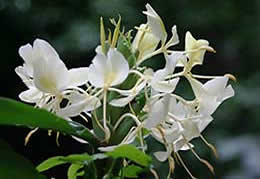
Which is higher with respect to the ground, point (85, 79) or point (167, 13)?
point (85, 79)

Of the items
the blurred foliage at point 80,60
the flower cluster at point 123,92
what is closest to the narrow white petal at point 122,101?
the flower cluster at point 123,92

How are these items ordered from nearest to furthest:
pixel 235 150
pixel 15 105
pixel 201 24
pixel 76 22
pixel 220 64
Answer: pixel 15 105, pixel 235 150, pixel 76 22, pixel 201 24, pixel 220 64

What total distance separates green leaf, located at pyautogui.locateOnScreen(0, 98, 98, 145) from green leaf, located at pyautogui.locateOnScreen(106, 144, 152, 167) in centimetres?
6

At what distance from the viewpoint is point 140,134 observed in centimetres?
59

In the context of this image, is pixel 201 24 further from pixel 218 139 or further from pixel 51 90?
pixel 51 90

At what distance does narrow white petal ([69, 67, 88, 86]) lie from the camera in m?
0.60

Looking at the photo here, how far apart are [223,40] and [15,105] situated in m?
1.74

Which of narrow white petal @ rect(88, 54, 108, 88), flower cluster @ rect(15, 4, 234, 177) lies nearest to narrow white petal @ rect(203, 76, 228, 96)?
flower cluster @ rect(15, 4, 234, 177)

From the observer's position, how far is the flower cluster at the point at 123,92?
59cm

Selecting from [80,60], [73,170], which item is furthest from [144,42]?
[80,60]

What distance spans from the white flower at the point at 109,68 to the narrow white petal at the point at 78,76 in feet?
0.05

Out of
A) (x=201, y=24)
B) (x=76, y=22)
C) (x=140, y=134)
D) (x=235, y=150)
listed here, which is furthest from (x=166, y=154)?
(x=201, y=24)

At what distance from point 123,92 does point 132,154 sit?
7 cm

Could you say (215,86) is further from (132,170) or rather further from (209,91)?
(132,170)
